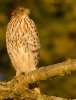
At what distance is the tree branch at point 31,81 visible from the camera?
6480mm

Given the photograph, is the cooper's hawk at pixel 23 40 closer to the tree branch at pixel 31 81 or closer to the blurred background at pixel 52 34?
the tree branch at pixel 31 81

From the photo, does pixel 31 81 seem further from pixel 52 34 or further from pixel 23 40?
pixel 52 34

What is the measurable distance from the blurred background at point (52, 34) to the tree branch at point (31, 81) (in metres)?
4.49

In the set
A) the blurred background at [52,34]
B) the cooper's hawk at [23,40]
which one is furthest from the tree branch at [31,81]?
the blurred background at [52,34]

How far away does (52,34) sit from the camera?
11.9 metres

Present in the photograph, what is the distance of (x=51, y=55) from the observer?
38.3ft

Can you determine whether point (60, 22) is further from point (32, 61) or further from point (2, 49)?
point (32, 61)

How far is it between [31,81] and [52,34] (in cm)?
525

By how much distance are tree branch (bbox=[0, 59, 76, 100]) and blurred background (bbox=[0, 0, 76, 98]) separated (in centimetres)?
449

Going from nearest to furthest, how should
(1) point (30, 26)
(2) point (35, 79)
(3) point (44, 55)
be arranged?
(2) point (35, 79)
(1) point (30, 26)
(3) point (44, 55)

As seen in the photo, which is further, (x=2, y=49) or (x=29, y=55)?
(x=2, y=49)

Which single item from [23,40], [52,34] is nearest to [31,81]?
[23,40]

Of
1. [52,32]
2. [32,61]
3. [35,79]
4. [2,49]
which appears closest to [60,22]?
[52,32]

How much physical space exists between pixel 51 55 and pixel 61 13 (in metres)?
0.90
